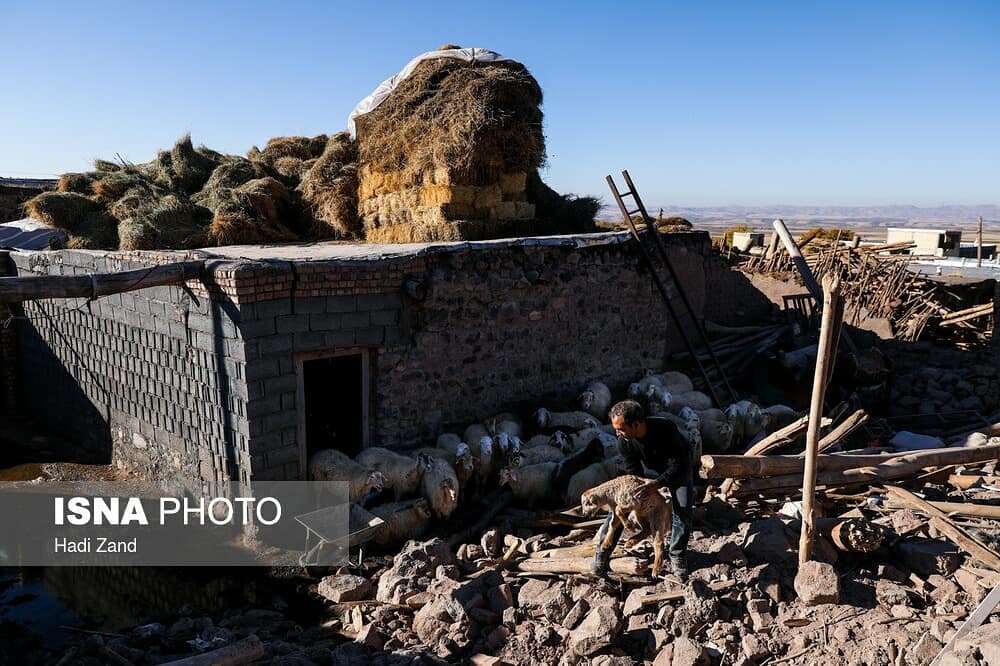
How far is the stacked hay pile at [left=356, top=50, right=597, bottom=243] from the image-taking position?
36.1ft

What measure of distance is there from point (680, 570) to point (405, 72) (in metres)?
9.11

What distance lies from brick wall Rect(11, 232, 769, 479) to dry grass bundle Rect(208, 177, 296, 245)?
258 centimetres

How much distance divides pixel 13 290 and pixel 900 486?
903cm

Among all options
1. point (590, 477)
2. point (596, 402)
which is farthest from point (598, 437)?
point (596, 402)

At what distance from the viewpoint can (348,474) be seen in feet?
27.4

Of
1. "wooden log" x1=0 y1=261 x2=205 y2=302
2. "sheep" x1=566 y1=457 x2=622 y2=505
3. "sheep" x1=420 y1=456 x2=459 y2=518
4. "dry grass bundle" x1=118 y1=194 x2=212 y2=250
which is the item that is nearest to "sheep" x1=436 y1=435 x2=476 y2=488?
"sheep" x1=420 y1=456 x2=459 y2=518

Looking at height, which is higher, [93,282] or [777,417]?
[93,282]

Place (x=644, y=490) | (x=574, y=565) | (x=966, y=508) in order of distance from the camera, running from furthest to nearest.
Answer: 1. (x=966, y=508)
2. (x=574, y=565)
3. (x=644, y=490)

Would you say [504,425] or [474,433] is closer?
[474,433]

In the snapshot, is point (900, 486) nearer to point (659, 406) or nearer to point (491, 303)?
point (659, 406)

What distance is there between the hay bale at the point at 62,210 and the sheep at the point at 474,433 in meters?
8.69

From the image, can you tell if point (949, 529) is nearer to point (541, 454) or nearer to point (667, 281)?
point (541, 454)

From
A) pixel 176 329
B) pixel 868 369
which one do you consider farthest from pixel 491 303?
pixel 868 369

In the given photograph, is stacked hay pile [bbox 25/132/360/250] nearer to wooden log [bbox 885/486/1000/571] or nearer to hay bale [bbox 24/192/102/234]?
hay bale [bbox 24/192/102/234]
